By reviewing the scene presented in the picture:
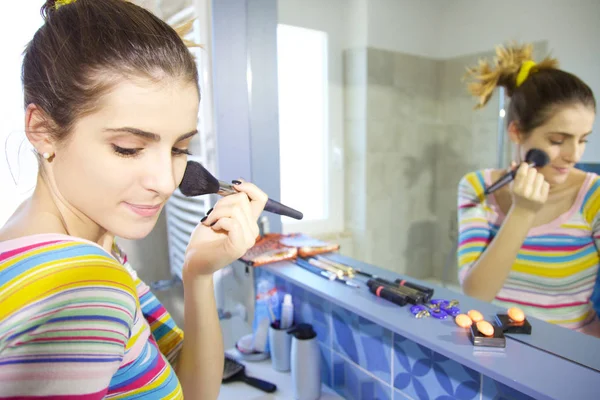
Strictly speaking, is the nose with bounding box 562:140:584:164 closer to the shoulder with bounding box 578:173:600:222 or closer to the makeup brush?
the shoulder with bounding box 578:173:600:222

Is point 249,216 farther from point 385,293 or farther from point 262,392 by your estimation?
point 262,392

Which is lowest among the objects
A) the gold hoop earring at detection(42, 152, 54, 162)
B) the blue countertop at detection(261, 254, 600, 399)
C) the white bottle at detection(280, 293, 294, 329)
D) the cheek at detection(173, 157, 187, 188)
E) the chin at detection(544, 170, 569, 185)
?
the white bottle at detection(280, 293, 294, 329)

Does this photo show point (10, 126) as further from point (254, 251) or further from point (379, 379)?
point (379, 379)

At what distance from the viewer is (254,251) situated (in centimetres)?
99

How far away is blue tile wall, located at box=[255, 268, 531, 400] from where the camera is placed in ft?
1.84

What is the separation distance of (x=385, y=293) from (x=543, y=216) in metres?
0.37

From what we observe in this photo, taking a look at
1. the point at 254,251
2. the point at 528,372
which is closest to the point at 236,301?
the point at 254,251

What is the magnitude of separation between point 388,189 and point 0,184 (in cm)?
116

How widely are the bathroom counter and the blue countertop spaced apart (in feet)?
0.78

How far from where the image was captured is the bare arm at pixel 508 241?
2.42 ft

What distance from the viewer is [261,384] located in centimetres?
83

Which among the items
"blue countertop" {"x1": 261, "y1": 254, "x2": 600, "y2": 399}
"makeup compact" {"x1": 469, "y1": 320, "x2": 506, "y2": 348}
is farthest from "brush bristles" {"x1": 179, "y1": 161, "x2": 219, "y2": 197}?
"makeup compact" {"x1": 469, "y1": 320, "x2": 506, "y2": 348}

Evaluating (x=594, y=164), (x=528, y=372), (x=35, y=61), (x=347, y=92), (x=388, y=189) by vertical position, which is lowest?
(x=528, y=372)

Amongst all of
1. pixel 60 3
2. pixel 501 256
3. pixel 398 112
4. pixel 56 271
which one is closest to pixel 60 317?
pixel 56 271
